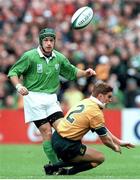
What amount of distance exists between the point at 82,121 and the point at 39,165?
287cm

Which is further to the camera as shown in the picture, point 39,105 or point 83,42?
point 83,42

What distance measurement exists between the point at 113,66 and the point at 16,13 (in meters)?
3.72

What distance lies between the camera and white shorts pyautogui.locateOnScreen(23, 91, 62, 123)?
13398 mm

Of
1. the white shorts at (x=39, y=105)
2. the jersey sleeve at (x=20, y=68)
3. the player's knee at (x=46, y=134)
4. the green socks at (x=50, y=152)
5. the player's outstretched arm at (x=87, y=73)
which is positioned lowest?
the green socks at (x=50, y=152)

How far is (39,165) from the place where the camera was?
48.8 feet

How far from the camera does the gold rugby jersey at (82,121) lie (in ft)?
39.8

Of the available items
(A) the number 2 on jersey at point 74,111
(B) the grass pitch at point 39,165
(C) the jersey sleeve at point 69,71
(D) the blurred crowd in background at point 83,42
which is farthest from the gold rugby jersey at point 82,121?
(D) the blurred crowd in background at point 83,42

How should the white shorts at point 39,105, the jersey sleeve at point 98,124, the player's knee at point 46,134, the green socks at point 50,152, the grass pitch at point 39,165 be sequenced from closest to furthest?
the jersey sleeve at point 98,124 < the grass pitch at point 39,165 < the green socks at point 50,152 < the player's knee at point 46,134 < the white shorts at point 39,105

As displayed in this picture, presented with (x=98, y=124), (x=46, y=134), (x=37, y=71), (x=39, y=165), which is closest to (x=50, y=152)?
(x=46, y=134)

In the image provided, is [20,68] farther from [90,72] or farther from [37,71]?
[90,72]

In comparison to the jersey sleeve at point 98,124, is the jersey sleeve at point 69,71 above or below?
above

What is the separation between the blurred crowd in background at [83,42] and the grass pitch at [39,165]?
2462 mm

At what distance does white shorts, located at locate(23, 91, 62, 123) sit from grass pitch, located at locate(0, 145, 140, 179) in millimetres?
888

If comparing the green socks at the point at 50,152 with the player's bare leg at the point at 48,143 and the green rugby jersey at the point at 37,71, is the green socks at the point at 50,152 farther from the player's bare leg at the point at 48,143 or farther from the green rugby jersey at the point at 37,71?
the green rugby jersey at the point at 37,71
